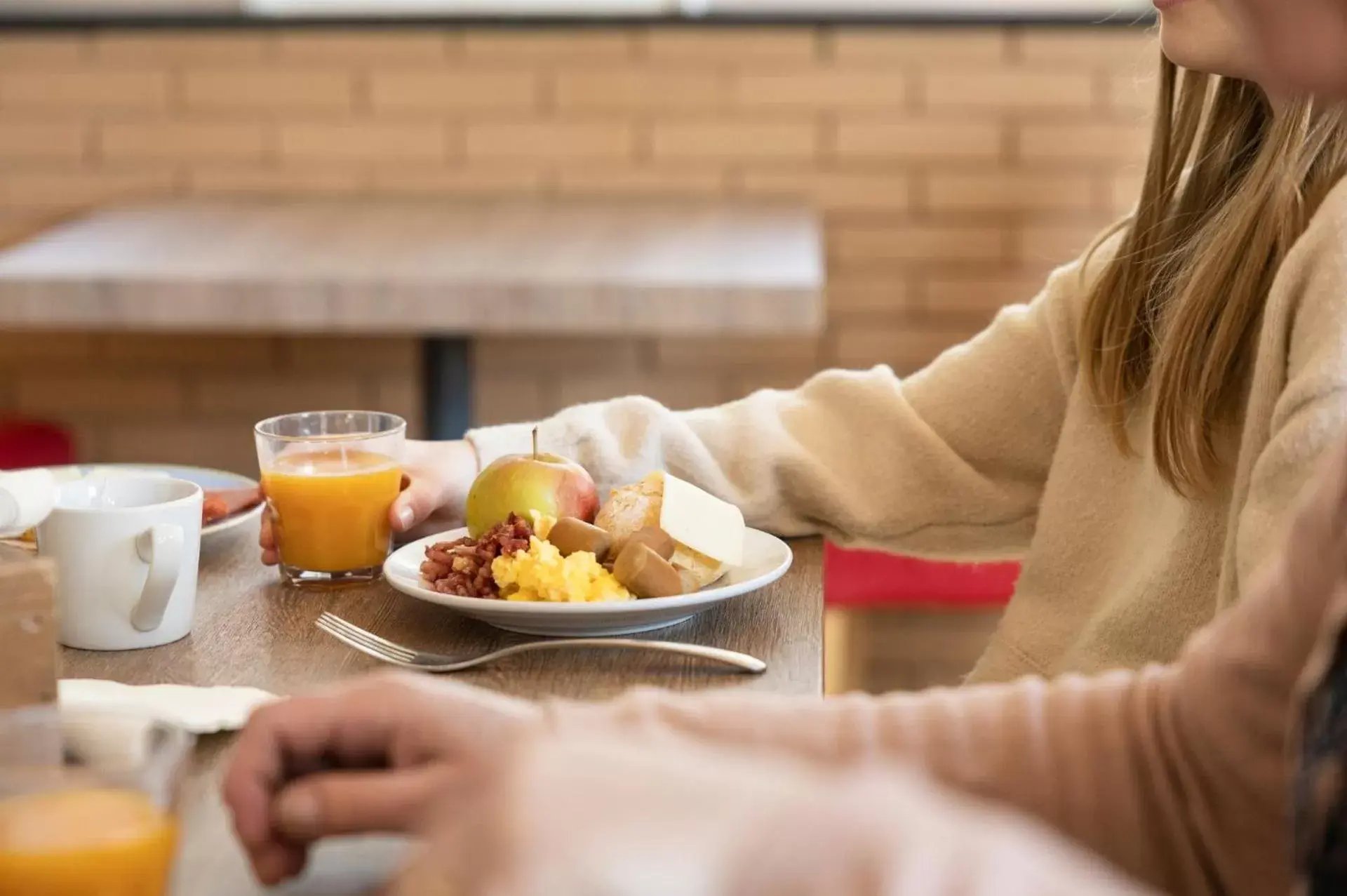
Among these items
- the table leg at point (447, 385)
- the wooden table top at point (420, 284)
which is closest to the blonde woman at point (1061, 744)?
the wooden table top at point (420, 284)

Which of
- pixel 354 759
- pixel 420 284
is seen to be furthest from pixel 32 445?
pixel 354 759

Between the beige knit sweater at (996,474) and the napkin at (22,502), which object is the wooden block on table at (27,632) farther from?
the beige knit sweater at (996,474)

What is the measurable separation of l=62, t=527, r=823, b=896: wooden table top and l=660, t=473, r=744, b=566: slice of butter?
0.04 m

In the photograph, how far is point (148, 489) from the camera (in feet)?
3.53

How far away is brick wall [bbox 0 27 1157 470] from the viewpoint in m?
2.90

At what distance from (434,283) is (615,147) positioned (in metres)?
0.90

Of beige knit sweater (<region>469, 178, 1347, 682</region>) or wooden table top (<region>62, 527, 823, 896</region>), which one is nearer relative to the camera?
wooden table top (<region>62, 527, 823, 896</region>)

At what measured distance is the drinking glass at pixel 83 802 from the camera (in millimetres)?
571

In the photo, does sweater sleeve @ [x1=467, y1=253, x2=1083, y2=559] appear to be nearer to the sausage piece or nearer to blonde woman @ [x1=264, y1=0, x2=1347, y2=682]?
blonde woman @ [x1=264, y1=0, x2=1347, y2=682]

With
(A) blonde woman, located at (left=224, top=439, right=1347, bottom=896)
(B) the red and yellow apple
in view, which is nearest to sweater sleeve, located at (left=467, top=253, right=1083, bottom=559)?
(B) the red and yellow apple

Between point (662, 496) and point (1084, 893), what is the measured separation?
2.19ft

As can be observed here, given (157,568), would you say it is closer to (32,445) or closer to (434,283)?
(434,283)

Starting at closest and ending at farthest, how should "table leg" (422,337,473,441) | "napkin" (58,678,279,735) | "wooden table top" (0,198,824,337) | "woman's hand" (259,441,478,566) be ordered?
"napkin" (58,678,279,735) → "woman's hand" (259,441,478,566) → "wooden table top" (0,198,824,337) → "table leg" (422,337,473,441)

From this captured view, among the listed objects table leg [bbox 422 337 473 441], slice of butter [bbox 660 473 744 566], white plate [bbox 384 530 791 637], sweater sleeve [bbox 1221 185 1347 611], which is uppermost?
sweater sleeve [bbox 1221 185 1347 611]
